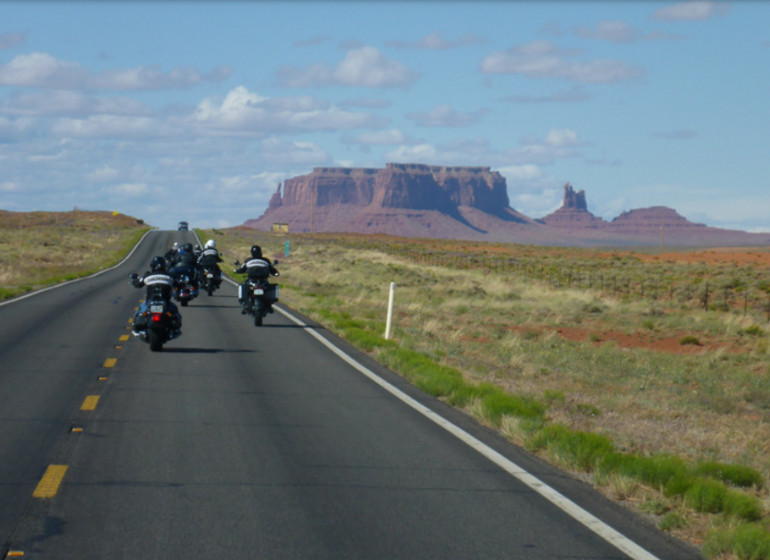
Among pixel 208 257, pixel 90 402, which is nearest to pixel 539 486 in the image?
pixel 90 402

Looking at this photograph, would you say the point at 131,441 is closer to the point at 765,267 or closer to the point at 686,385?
the point at 686,385

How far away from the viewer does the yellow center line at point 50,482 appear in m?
6.55

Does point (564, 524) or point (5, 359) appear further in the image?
point (5, 359)

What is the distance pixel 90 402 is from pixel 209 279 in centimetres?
2016

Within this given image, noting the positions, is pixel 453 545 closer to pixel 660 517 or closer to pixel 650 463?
pixel 660 517

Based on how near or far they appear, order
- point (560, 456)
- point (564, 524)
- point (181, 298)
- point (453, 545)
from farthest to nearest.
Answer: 1. point (181, 298)
2. point (560, 456)
3. point (564, 524)
4. point (453, 545)

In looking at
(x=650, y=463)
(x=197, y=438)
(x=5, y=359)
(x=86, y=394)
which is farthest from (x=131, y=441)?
(x=5, y=359)

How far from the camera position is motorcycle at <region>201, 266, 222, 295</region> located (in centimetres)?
2945

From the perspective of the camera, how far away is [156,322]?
14.8 meters

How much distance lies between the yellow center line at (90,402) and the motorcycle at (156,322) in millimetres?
4157

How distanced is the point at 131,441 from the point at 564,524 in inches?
167

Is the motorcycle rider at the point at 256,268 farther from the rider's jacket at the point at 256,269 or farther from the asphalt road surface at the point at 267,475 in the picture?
the asphalt road surface at the point at 267,475

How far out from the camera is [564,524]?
6.21 m

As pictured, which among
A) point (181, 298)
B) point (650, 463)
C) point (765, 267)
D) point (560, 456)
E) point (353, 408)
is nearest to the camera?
point (650, 463)
